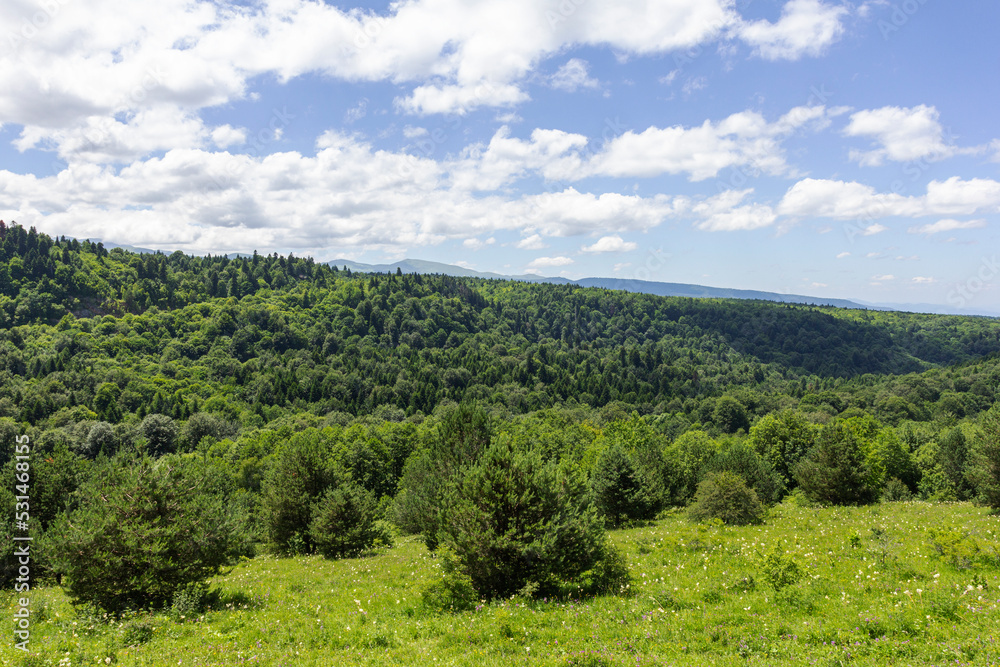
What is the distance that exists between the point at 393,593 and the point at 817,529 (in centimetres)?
2128

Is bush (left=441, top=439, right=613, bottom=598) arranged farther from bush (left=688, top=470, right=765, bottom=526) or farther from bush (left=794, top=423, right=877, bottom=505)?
bush (left=794, top=423, right=877, bottom=505)

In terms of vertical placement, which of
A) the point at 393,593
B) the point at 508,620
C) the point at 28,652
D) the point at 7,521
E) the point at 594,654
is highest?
the point at 594,654

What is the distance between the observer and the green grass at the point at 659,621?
10.6 meters

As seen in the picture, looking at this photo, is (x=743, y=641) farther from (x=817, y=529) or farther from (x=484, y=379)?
(x=484, y=379)

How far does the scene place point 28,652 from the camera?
12.0 meters

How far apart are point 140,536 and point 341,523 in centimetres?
1455

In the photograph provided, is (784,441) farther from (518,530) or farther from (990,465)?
(518,530)

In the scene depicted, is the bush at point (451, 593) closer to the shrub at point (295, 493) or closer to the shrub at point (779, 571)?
the shrub at point (779, 571)

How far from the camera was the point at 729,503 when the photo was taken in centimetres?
3173

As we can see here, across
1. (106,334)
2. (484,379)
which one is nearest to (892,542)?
(484,379)

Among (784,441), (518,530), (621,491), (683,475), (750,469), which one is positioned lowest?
(683,475)

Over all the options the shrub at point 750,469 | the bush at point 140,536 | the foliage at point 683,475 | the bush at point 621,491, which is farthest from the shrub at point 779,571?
the foliage at point 683,475

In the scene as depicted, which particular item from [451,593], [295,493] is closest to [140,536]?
[451,593]

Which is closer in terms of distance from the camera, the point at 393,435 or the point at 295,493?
the point at 295,493
